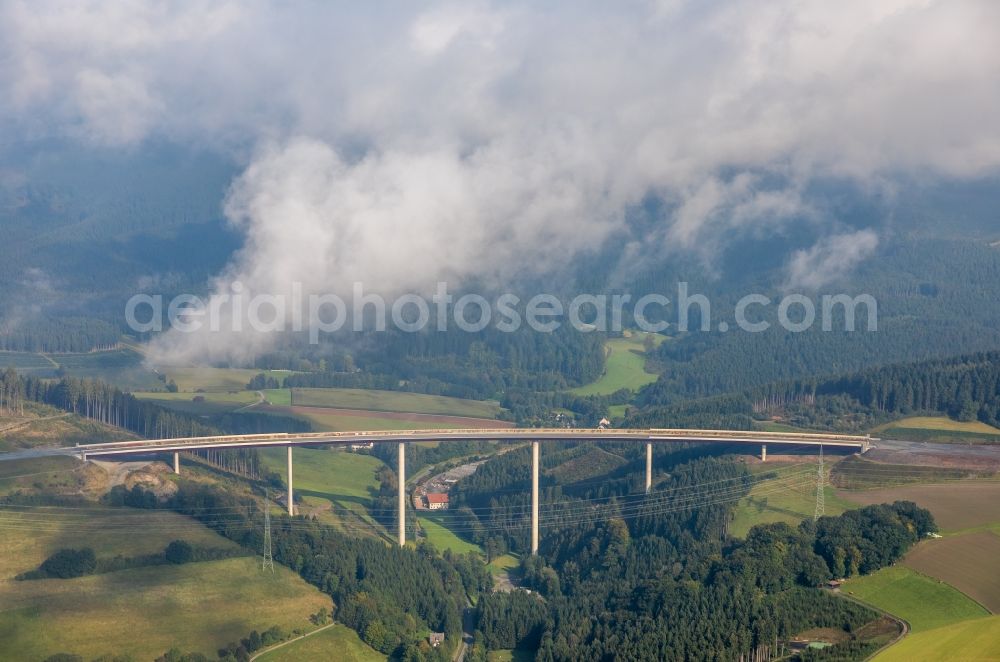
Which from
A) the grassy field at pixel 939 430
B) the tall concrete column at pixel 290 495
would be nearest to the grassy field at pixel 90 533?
the tall concrete column at pixel 290 495

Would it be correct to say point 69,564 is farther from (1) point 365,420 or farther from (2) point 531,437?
(1) point 365,420

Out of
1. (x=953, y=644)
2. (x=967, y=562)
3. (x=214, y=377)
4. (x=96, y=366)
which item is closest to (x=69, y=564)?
(x=953, y=644)

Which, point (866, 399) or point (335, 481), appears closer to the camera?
point (335, 481)

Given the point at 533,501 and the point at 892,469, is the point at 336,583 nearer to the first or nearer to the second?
the point at 533,501

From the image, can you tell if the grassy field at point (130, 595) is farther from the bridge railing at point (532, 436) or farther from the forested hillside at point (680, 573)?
the bridge railing at point (532, 436)

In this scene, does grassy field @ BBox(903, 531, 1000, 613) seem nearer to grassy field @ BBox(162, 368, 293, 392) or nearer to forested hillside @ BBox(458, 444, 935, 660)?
forested hillside @ BBox(458, 444, 935, 660)

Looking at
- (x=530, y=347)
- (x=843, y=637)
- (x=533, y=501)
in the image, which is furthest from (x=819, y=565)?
(x=530, y=347)
